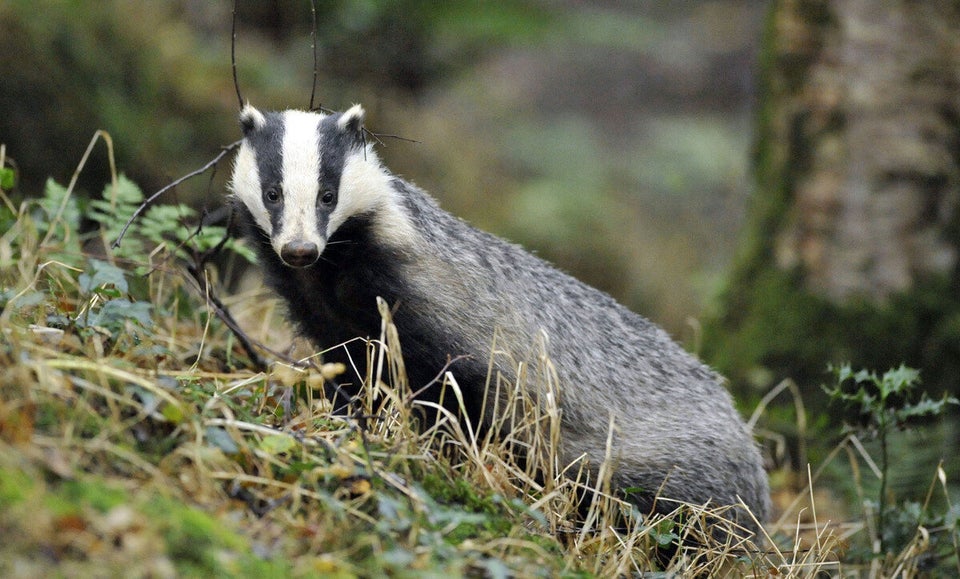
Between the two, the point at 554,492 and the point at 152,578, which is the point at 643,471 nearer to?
the point at 554,492

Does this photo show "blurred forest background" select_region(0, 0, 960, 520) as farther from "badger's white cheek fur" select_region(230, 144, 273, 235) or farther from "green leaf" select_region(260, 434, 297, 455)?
"green leaf" select_region(260, 434, 297, 455)

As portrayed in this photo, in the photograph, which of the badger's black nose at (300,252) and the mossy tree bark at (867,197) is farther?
the mossy tree bark at (867,197)

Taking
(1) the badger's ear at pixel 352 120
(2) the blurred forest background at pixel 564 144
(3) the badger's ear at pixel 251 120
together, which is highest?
(1) the badger's ear at pixel 352 120

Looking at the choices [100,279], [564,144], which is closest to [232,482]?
[100,279]

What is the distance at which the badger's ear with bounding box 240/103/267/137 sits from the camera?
12.5ft

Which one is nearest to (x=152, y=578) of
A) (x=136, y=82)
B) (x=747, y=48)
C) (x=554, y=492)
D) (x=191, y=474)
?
(x=191, y=474)

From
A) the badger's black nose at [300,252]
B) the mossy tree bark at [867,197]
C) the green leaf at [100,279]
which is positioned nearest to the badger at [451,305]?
the badger's black nose at [300,252]

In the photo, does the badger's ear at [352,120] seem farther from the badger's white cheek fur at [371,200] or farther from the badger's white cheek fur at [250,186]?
the badger's white cheek fur at [250,186]

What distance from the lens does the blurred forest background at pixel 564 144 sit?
578cm

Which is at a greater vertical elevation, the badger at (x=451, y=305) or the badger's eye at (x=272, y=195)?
the badger's eye at (x=272, y=195)

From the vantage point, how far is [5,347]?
8.82ft

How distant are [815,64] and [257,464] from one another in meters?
4.53

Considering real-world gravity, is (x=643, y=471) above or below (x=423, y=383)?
below

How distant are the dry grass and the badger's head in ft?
1.35
